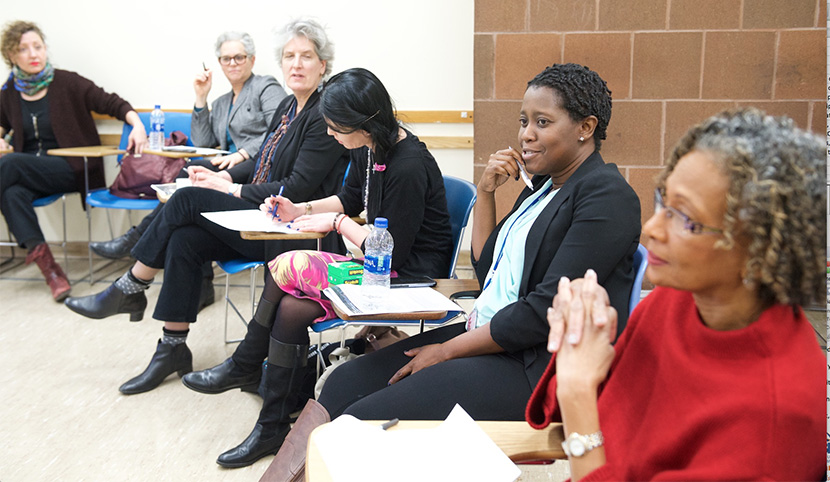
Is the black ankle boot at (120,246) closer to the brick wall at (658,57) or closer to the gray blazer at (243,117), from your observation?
the gray blazer at (243,117)

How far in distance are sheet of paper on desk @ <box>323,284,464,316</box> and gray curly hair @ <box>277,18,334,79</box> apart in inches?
61.9

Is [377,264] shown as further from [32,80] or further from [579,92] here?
[32,80]

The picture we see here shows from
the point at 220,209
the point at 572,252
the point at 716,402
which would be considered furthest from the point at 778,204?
the point at 220,209

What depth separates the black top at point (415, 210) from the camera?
2.22 meters

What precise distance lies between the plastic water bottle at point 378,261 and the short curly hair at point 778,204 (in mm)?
1058

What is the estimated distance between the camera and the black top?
222 cm

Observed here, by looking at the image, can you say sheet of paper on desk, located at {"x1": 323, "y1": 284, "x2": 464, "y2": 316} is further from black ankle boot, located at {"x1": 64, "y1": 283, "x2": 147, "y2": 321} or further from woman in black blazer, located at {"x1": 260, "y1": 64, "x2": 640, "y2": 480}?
black ankle boot, located at {"x1": 64, "y1": 283, "x2": 147, "y2": 321}

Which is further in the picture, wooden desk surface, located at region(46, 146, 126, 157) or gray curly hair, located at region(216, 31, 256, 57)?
gray curly hair, located at region(216, 31, 256, 57)

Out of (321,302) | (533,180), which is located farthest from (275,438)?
(533,180)

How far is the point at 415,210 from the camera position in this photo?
222 centimetres

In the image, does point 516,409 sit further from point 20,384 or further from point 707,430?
point 20,384

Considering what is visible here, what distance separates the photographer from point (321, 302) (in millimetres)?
2162

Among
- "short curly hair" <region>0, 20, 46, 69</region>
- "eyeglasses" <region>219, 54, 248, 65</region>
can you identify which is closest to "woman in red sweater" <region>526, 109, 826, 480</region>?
"eyeglasses" <region>219, 54, 248, 65</region>

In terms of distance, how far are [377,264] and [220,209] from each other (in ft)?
3.25
